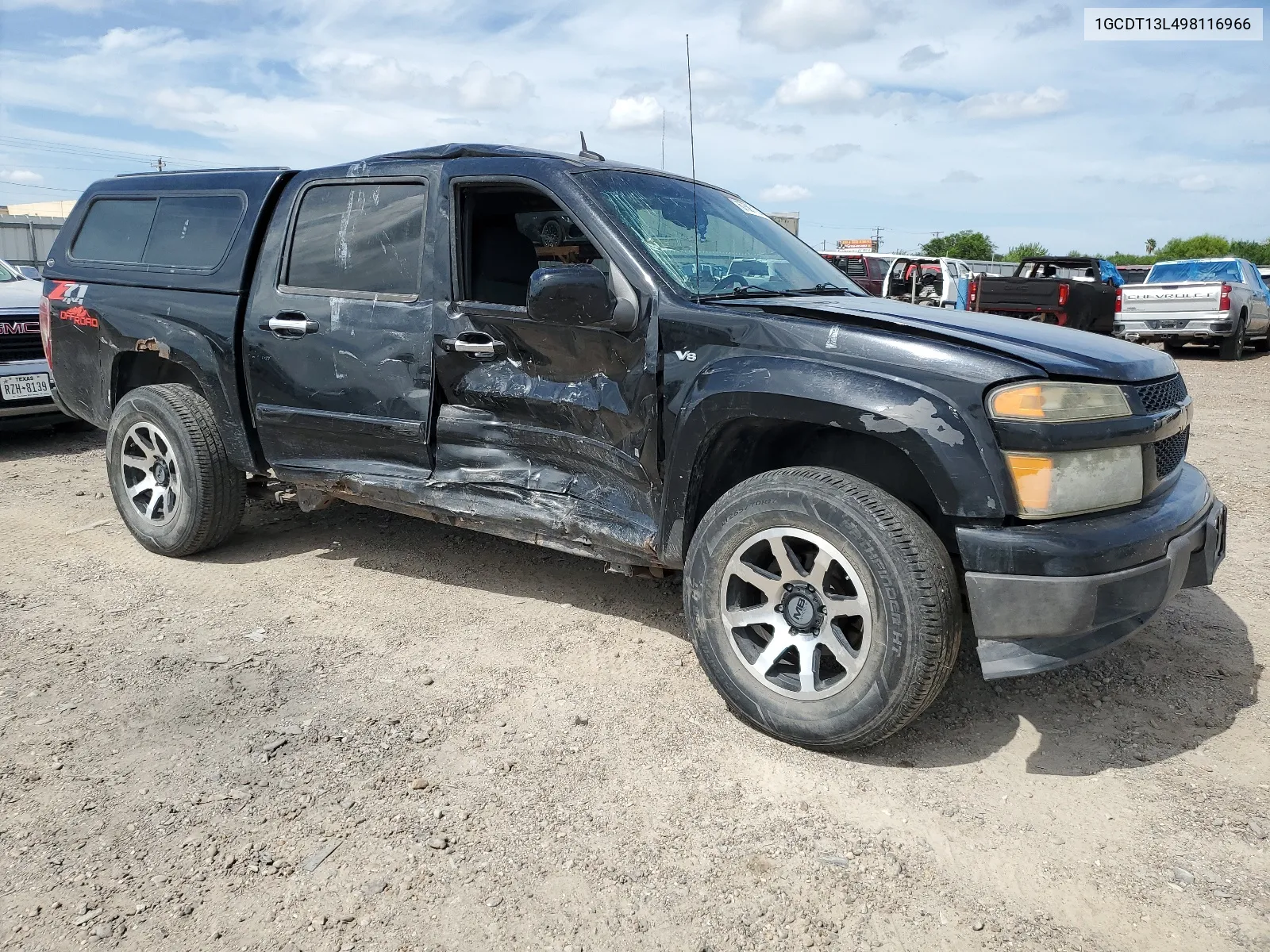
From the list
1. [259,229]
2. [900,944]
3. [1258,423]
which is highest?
[259,229]

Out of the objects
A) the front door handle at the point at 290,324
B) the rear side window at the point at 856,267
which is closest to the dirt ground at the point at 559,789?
the front door handle at the point at 290,324

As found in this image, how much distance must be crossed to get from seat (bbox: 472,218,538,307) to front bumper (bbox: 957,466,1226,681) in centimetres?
204

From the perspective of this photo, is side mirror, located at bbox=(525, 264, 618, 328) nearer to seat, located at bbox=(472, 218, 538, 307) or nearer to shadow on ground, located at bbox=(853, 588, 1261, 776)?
seat, located at bbox=(472, 218, 538, 307)

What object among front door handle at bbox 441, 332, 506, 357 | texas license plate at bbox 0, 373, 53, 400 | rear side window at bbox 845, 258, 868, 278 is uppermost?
rear side window at bbox 845, 258, 868, 278

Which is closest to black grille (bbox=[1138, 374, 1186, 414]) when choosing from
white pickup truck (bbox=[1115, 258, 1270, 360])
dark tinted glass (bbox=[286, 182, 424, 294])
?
dark tinted glass (bbox=[286, 182, 424, 294])

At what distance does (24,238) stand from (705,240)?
29789mm

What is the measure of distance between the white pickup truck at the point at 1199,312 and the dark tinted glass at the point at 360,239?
13.6 meters

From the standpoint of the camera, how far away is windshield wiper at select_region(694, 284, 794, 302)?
3.35 meters

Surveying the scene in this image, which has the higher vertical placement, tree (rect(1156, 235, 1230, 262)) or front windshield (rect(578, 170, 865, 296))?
tree (rect(1156, 235, 1230, 262))

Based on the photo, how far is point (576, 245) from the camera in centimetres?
369

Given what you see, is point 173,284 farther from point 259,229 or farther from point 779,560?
point 779,560

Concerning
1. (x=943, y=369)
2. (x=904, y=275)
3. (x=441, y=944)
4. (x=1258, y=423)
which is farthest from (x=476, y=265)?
(x=904, y=275)

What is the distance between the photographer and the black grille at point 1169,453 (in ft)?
9.91

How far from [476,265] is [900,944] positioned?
2.85 meters
